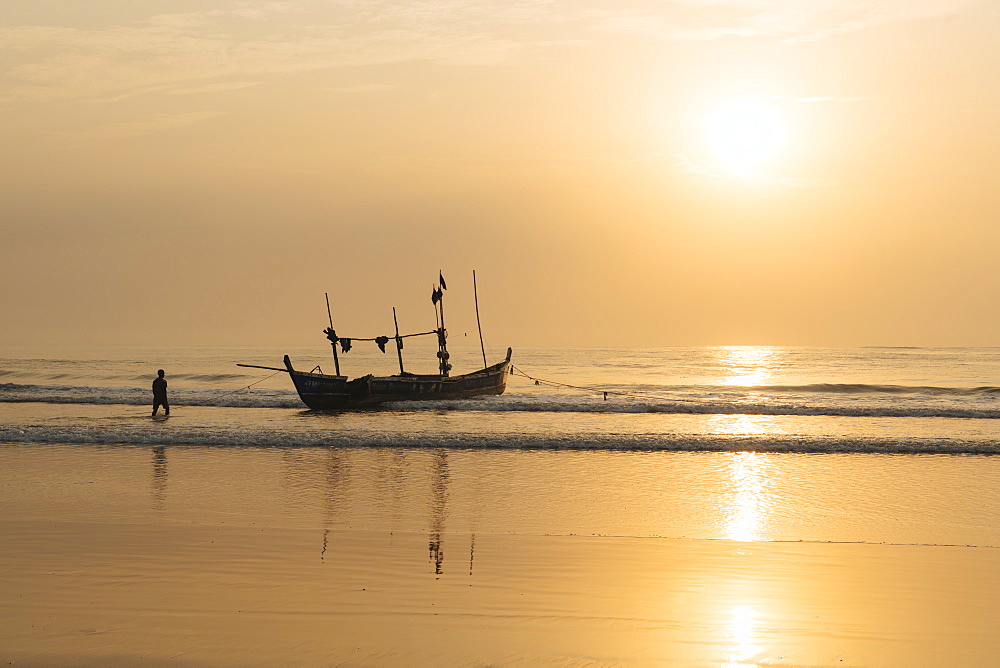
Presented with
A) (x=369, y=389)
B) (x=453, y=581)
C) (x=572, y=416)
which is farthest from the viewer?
(x=369, y=389)

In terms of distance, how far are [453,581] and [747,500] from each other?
670 cm

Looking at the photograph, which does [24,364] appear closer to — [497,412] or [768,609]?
[497,412]

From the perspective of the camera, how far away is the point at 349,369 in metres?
83.0

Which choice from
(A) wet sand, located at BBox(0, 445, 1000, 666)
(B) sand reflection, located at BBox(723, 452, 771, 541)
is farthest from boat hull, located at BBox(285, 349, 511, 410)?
(A) wet sand, located at BBox(0, 445, 1000, 666)

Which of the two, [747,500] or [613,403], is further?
[613,403]

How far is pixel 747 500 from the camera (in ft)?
43.0

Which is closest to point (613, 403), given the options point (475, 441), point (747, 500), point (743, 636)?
point (475, 441)

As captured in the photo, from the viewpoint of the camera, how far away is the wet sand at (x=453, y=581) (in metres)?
6.26

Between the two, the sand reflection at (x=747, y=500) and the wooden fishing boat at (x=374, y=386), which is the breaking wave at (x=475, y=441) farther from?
the wooden fishing boat at (x=374, y=386)

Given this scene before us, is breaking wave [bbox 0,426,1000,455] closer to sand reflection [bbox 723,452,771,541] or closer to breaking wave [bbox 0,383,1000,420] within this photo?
sand reflection [bbox 723,452,771,541]

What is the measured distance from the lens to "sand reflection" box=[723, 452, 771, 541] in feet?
35.2

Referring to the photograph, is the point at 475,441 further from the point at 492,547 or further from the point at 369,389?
the point at 369,389

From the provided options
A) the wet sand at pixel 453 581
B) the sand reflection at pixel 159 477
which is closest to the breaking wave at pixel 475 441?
the sand reflection at pixel 159 477

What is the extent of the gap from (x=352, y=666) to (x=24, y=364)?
83.1 meters
